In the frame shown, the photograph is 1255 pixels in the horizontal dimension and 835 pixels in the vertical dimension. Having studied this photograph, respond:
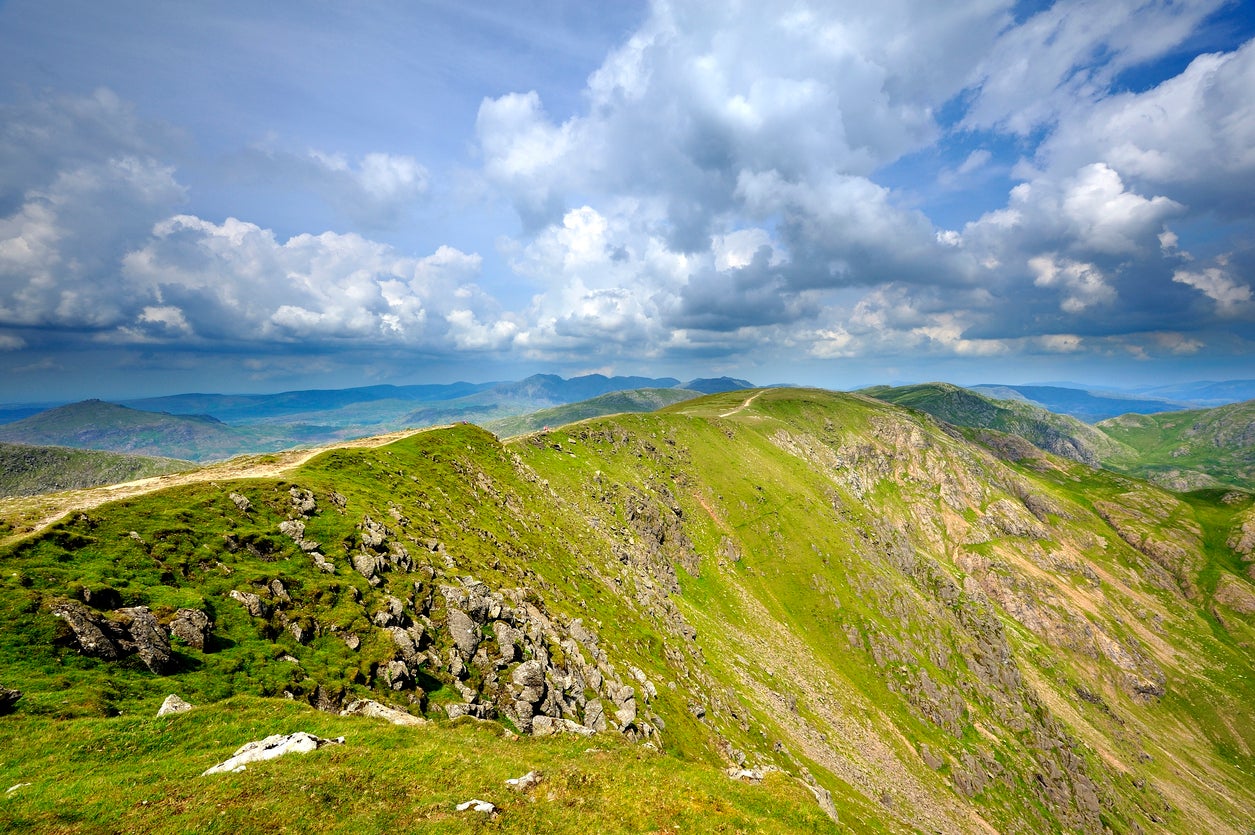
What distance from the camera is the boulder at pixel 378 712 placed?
30109 mm

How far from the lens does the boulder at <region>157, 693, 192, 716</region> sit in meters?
24.4

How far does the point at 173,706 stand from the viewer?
24938mm

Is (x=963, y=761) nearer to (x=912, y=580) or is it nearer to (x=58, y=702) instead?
(x=912, y=580)

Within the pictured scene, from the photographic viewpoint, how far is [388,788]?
72.6 ft

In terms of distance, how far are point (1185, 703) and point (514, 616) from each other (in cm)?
30566

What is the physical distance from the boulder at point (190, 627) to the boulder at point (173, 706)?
5.00 meters

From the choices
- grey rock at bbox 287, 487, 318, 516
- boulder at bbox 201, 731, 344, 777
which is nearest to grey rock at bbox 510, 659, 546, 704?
boulder at bbox 201, 731, 344, 777

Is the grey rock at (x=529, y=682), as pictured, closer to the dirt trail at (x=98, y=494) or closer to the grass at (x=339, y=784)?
the grass at (x=339, y=784)

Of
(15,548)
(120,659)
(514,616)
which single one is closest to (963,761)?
(514,616)

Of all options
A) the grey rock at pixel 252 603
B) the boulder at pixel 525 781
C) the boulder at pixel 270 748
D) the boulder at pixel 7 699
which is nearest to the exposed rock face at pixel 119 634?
the boulder at pixel 7 699

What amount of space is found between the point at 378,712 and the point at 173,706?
10415 mm

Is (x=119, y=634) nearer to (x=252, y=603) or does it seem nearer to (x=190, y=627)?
(x=190, y=627)

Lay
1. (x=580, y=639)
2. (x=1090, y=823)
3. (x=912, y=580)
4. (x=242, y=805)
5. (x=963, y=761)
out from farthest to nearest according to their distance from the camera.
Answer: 1. (x=912, y=580)
2. (x=1090, y=823)
3. (x=963, y=761)
4. (x=580, y=639)
5. (x=242, y=805)

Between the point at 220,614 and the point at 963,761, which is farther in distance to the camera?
the point at 963,761
